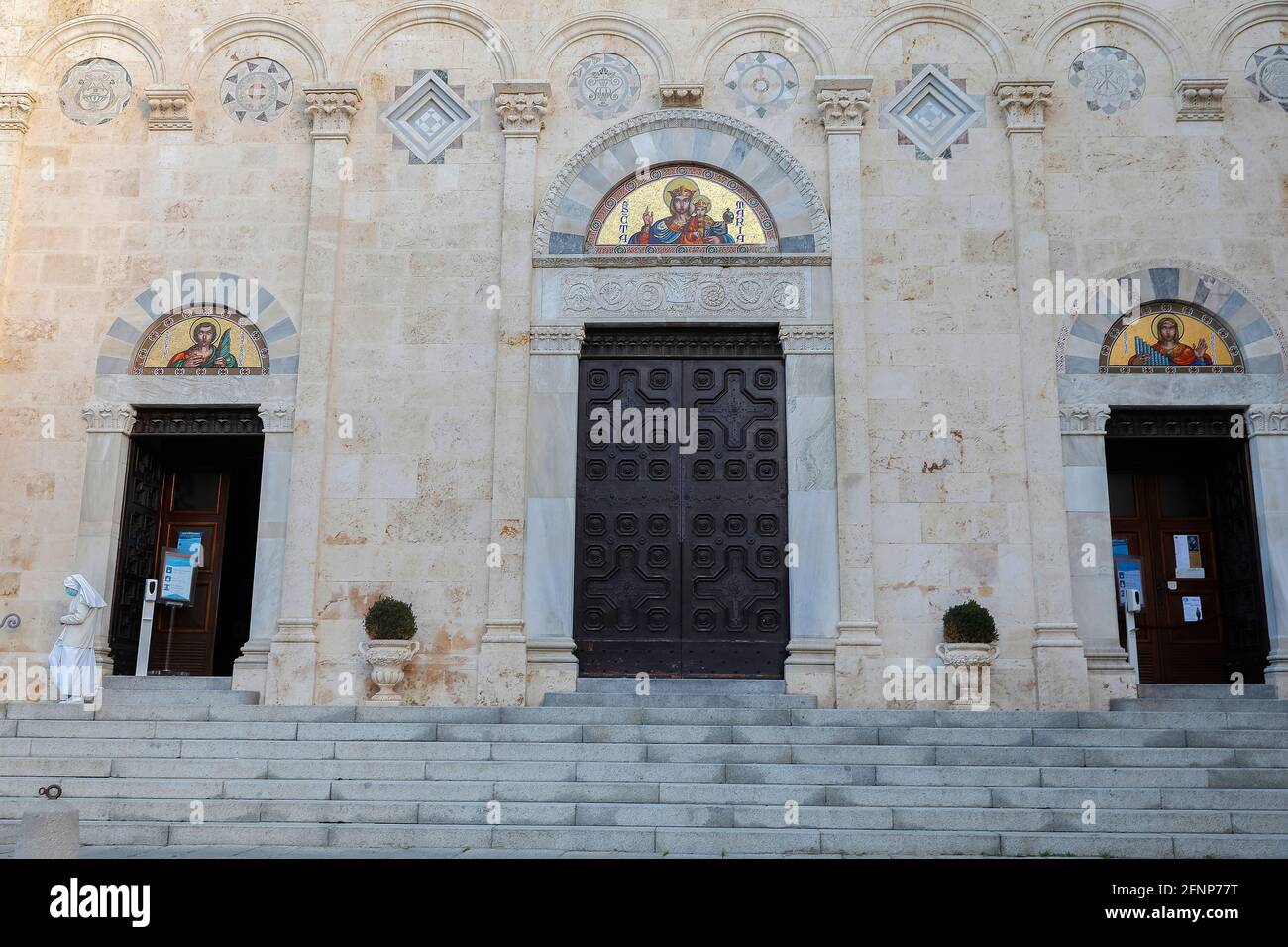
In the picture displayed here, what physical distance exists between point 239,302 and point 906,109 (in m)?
9.80

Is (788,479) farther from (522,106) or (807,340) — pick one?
(522,106)

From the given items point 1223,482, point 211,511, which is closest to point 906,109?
point 1223,482

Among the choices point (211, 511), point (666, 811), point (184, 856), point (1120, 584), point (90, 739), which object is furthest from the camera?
point (211, 511)

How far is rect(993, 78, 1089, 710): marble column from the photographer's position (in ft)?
48.3

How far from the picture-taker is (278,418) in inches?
631

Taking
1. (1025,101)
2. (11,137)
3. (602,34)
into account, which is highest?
(602,34)

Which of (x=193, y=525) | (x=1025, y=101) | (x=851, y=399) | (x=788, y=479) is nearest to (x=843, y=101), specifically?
(x=1025, y=101)

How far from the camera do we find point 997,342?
1579cm

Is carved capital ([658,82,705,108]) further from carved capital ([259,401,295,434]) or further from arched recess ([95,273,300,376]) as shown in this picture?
carved capital ([259,401,295,434])

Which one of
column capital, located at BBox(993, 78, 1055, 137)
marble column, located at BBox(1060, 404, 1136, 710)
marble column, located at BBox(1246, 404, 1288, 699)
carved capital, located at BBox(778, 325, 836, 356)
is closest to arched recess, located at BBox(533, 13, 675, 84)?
carved capital, located at BBox(778, 325, 836, 356)

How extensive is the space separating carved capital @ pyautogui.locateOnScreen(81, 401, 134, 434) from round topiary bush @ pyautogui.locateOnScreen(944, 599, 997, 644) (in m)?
11.4

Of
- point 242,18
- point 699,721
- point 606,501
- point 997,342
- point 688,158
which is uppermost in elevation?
point 242,18

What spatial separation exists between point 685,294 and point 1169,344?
659 cm

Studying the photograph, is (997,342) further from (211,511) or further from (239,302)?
(211,511)
